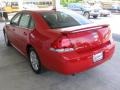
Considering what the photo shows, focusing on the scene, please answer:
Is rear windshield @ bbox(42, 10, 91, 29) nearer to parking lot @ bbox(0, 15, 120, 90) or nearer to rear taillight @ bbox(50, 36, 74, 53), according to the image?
rear taillight @ bbox(50, 36, 74, 53)

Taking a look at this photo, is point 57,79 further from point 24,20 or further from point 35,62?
point 24,20

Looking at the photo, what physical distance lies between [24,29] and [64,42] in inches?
56.7

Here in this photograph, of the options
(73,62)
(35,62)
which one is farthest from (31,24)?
(73,62)

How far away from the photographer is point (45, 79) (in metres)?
3.63

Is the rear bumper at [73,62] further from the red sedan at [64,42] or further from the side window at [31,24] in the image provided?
the side window at [31,24]

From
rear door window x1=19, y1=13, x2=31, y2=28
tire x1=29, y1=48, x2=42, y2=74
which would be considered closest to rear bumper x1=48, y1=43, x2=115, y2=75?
tire x1=29, y1=48, x2=42, y2=74

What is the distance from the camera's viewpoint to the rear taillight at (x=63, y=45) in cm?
299

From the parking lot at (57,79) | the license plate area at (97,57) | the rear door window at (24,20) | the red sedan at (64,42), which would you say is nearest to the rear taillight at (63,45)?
the red sedan at (64,42)

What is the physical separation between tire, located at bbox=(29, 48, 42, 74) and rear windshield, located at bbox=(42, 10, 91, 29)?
27.7 inches

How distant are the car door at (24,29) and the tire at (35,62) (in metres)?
0.27

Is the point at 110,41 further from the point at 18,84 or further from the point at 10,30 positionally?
the point at 10,30

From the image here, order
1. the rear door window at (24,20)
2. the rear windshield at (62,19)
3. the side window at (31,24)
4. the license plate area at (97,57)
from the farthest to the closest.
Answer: the rear door window at (24,20), the side window at (31,24), the rear windshield at (62,19), the license plate area at (97,57)

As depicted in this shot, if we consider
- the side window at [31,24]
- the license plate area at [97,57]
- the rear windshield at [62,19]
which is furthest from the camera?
the side window at [31,24]

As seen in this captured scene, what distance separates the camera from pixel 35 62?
12.7 ft
